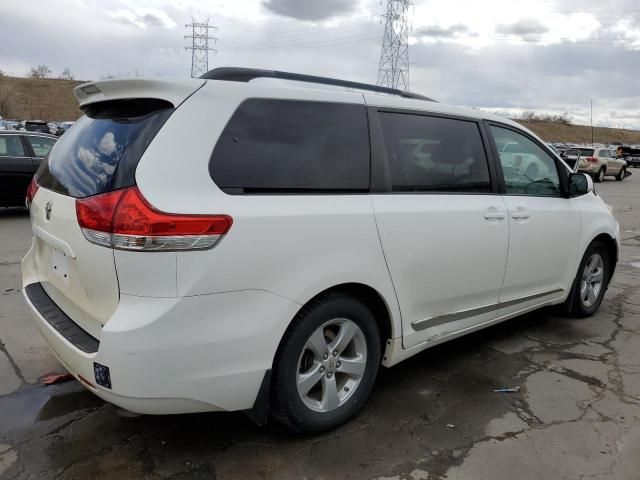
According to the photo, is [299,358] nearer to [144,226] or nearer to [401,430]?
[401,430]

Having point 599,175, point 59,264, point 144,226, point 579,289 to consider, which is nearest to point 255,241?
point 144,226

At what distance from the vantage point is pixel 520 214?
12.4 feet

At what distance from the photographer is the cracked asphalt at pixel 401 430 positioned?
103 inches

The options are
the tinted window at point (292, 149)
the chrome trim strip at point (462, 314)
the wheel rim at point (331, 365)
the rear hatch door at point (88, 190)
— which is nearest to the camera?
the rear hatch door at point (88, 190)

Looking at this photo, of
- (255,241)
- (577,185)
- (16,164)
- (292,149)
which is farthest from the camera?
(16,164)

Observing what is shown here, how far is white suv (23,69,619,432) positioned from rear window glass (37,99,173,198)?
0.01 metres

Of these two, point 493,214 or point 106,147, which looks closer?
point 106,147

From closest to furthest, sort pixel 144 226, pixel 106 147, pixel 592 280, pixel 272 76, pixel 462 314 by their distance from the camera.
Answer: pixel 144 226, pixel 106 147, pixel 272 76, pixel 462 314, pixel 592 280

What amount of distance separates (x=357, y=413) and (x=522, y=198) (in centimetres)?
194

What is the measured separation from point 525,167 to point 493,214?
809 millimetres

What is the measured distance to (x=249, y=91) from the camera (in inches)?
101

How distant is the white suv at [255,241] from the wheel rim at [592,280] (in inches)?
65.3

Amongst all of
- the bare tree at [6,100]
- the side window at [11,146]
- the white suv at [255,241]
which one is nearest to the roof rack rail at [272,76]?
the white suv at [255,241]

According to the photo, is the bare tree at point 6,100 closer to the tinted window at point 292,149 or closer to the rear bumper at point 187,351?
the tinted window at point 292,149
